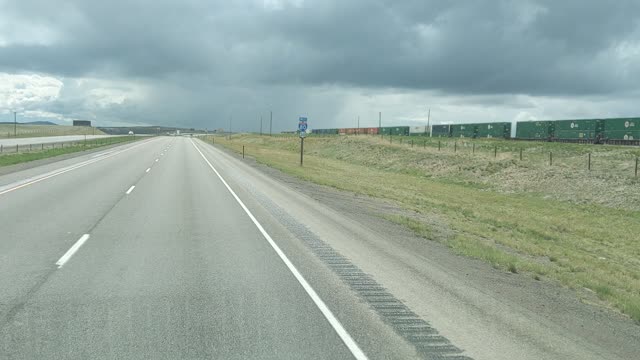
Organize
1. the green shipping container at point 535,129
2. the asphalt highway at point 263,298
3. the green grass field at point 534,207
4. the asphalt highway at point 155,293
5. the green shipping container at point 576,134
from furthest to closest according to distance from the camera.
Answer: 1. the green shipping container at point 535,129
2. the green shipping container at point 576,134
3. the green grass field at point 534,207
4. the asphalt highway at point 263,298
5. the asphalt highway at point 155,293

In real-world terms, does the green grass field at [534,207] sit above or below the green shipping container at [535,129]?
below

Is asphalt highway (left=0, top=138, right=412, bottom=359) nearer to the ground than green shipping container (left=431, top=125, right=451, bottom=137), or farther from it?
nearer to the ground

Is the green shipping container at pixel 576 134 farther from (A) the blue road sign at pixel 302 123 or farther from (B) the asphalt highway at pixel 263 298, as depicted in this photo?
(B) the asphalt highway at pixel 263 298

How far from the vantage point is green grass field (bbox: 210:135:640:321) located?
11.3 meters

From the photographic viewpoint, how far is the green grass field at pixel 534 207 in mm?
11312

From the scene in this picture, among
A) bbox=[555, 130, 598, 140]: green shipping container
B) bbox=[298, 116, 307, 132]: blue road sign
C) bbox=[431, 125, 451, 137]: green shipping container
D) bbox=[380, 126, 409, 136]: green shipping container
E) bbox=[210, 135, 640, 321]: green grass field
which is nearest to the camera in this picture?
bbox=[210, 135, 640, 321]: green grass field

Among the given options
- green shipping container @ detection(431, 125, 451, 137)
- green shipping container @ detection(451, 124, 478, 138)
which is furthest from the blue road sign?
green shipping container @ detection(431, 125, 451, 137)

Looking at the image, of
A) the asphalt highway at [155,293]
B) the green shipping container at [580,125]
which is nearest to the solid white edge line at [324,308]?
the asphalt highway at [155,293]

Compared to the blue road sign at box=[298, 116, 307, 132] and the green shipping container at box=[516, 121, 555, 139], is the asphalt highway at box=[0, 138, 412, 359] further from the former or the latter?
the green shipping container at box=[516, 121, 555, 139]

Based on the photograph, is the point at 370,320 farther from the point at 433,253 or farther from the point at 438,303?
the point at 433,253

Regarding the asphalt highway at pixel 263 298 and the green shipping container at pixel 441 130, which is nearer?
the asphalt highway at pixel 263 298

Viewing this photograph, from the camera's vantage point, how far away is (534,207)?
85.1 ft

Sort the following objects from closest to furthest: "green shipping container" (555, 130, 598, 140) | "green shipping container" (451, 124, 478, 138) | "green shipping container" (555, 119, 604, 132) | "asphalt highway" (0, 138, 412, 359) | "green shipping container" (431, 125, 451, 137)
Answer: "asphalt highway" (0, 138, 412, 359), "green shipping container" (555, 119, 604, 132), "green shipping container" (555, 130, 598, 140), "green shipping container" (451, 124, 478, 138), "green shipping container" (431, 125, 451, 137)

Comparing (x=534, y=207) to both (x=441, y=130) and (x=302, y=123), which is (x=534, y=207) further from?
(x=441, y=130)
